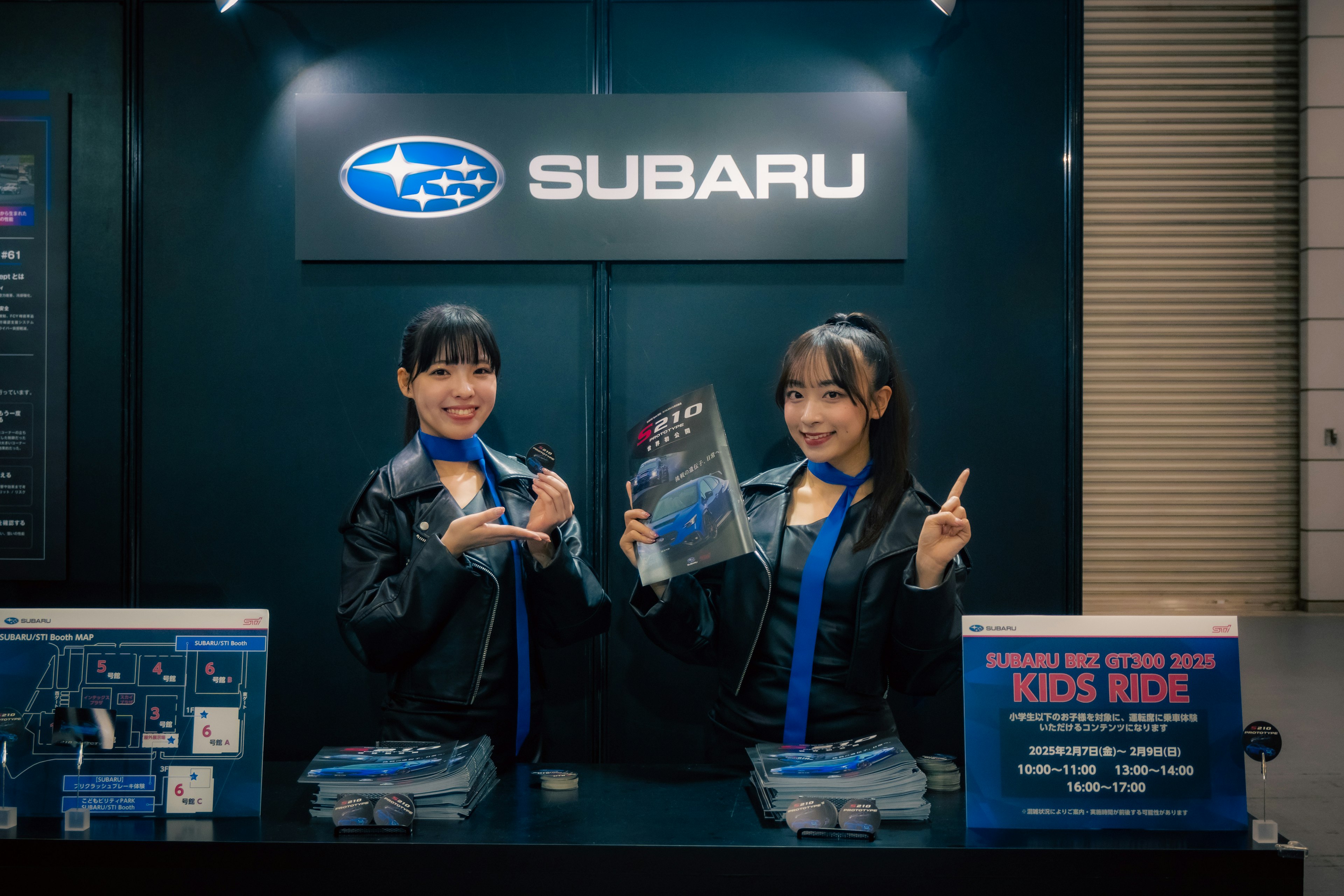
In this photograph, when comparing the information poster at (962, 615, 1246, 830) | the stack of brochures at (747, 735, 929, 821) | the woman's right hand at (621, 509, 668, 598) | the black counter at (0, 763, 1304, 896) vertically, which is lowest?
the black counter at (0, 763, 1304, 896)

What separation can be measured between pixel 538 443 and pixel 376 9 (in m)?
1.40

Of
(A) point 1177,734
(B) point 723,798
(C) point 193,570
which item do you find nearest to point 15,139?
(C) point 193,570

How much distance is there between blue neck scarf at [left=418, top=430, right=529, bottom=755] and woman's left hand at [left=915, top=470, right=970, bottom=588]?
3.10ft

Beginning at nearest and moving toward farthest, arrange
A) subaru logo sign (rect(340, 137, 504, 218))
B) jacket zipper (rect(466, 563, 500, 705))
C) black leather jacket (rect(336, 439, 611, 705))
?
black leather jacket (rect(336, 439, 611, 705)), jacket zipper (rect(466, 563, 500, 705)), subaru logo sign (rect(340, 137, 504, 218))

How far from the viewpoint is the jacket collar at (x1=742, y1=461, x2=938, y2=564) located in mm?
1988

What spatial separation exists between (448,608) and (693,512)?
0.58 meters

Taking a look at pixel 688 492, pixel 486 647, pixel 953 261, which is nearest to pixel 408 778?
pixel 486 647

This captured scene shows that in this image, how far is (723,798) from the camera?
1.59m

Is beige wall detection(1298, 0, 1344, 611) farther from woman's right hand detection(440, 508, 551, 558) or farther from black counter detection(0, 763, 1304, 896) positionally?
woman's right hand detection(440, 508, 551, 558)

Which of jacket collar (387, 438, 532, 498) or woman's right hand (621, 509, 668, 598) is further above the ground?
jacket collar (387, 438, 532, 498)

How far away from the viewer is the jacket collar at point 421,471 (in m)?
2.10

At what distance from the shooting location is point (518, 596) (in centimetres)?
216

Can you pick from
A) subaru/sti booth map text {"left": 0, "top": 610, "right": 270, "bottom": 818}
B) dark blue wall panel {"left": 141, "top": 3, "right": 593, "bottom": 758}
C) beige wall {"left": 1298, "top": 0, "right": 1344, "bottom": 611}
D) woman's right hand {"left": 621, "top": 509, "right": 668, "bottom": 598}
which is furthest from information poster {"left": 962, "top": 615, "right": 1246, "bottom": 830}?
beige wall {"left": 1298, "top": 0, "right": 1344, "bottom": 611}

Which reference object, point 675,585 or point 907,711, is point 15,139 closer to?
point 675,585
